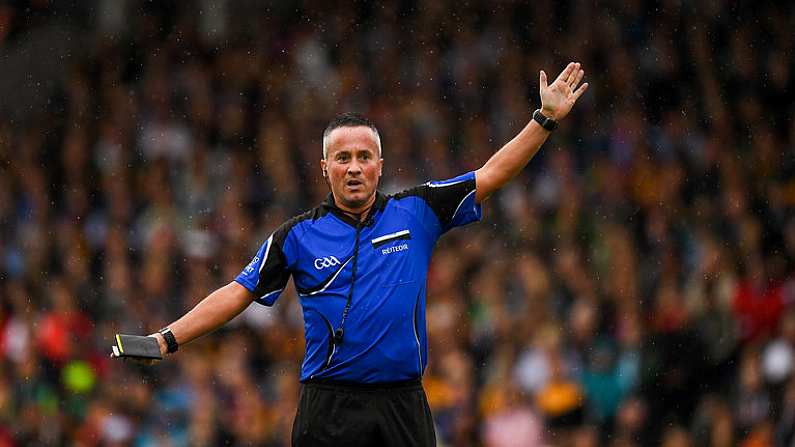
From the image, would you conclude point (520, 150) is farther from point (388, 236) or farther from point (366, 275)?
point (366, 275)

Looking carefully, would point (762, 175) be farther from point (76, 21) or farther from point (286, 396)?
point (76, 21)

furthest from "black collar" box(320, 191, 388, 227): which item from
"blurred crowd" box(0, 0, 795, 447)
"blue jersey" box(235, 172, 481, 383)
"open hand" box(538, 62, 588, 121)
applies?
"blurred crowd" box(0, 0, 795, 447)

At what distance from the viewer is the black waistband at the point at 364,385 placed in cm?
632

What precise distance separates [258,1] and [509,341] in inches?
279

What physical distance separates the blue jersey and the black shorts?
5 centimetres

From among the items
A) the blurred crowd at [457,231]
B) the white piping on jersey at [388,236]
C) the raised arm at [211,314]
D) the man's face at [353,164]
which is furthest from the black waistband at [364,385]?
the blurred crowd at [457,231]

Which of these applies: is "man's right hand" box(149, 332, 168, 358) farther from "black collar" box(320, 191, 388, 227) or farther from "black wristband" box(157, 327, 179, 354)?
"black collar" box(320, 191, 388, 227)

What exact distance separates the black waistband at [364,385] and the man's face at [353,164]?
2.45 feet

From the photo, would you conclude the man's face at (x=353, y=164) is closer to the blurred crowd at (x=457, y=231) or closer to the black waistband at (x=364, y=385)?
the black waistband at (x=364, y=385)

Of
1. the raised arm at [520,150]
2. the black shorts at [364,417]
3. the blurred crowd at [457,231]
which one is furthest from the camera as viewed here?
the blurred crowd at [457,231]

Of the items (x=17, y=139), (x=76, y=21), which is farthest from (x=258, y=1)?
(x=17, y=139)

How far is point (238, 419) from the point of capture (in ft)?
40.2

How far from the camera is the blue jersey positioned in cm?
629

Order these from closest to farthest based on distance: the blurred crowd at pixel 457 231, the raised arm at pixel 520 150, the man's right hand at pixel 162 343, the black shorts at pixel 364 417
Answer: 1. the black shorts at pixel 364 417
2. the man's right hand at pixel 162 343
3. the raised arm at pixel 520 150
4. the blurred crowd at pixel 457 231
